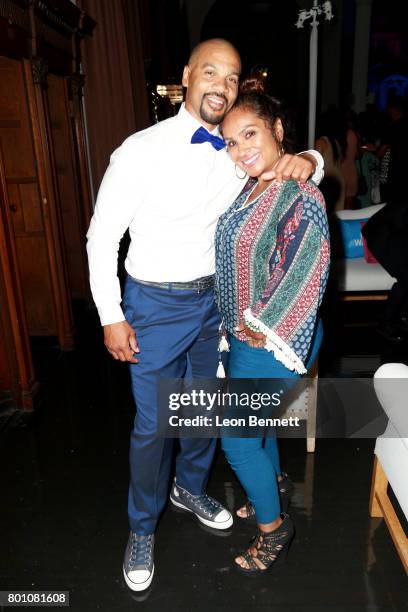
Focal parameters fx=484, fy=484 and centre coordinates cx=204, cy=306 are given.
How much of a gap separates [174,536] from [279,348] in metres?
0.95

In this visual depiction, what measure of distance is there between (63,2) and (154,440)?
3334mm

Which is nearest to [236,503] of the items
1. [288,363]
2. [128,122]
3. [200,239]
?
[288,363]

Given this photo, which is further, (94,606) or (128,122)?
(128,122)

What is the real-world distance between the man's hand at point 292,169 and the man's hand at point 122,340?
650 millimetres

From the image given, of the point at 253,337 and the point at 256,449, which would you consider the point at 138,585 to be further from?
the point at 253,337

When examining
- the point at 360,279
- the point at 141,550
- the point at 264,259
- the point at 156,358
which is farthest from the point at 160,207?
the point at 360,279

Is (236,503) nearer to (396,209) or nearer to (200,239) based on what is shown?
(200,239)

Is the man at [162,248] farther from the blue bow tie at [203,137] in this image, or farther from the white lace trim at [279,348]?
the white lace trim at [279,348]

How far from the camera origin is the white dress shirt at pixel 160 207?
146 centimetres

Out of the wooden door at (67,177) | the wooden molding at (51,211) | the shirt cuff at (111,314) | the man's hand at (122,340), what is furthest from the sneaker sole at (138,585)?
the wooden door at (67,177)

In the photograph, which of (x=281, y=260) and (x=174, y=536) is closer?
(x=281, y=260)

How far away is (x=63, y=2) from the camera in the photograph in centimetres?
349

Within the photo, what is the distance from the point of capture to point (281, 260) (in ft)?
4.61

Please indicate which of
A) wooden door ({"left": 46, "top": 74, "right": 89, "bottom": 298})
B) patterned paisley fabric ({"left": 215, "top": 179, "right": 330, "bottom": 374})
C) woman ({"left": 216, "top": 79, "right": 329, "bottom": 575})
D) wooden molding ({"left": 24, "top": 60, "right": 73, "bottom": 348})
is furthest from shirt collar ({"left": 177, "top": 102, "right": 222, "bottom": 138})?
wooden door ({"left": 46, "top": 74, "right": 89, "bottom": 298})
